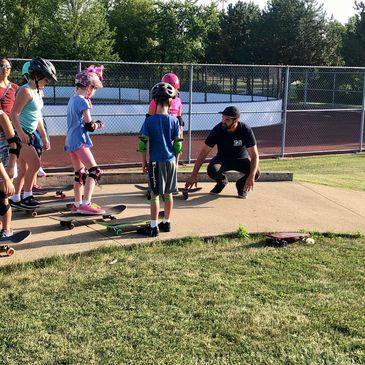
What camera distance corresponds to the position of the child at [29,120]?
5.85 metres

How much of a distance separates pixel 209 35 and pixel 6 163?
43.3 metres

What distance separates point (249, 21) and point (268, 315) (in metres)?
45.9

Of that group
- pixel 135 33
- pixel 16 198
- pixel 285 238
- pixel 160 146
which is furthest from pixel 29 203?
pixel 135 33

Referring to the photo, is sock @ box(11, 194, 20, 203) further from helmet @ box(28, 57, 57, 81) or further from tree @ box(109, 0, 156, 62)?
tree @ box(109, 0, 156, 62)

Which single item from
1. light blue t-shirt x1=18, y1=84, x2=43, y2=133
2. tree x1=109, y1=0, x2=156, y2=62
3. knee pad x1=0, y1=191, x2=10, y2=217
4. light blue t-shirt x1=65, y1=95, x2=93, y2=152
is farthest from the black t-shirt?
tree x1=109, y1=0, x2=156, y2=62

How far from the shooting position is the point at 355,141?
21.7 metres

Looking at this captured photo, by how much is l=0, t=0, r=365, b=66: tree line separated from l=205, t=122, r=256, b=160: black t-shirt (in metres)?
29.6

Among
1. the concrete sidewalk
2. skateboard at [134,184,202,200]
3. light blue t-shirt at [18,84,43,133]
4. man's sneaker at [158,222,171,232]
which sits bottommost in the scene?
the concrete sidewalk

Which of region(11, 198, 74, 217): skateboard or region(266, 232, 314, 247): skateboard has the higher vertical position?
region(11, 198, 74, 217): skateboard

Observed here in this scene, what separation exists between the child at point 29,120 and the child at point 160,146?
1.23 m

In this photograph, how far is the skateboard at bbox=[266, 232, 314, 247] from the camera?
565 cm

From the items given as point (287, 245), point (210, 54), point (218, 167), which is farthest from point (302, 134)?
point (210, 54)

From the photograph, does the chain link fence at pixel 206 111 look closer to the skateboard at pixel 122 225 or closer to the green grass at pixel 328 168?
the green grass at pixel 328 168

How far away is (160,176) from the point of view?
578 centimetres
